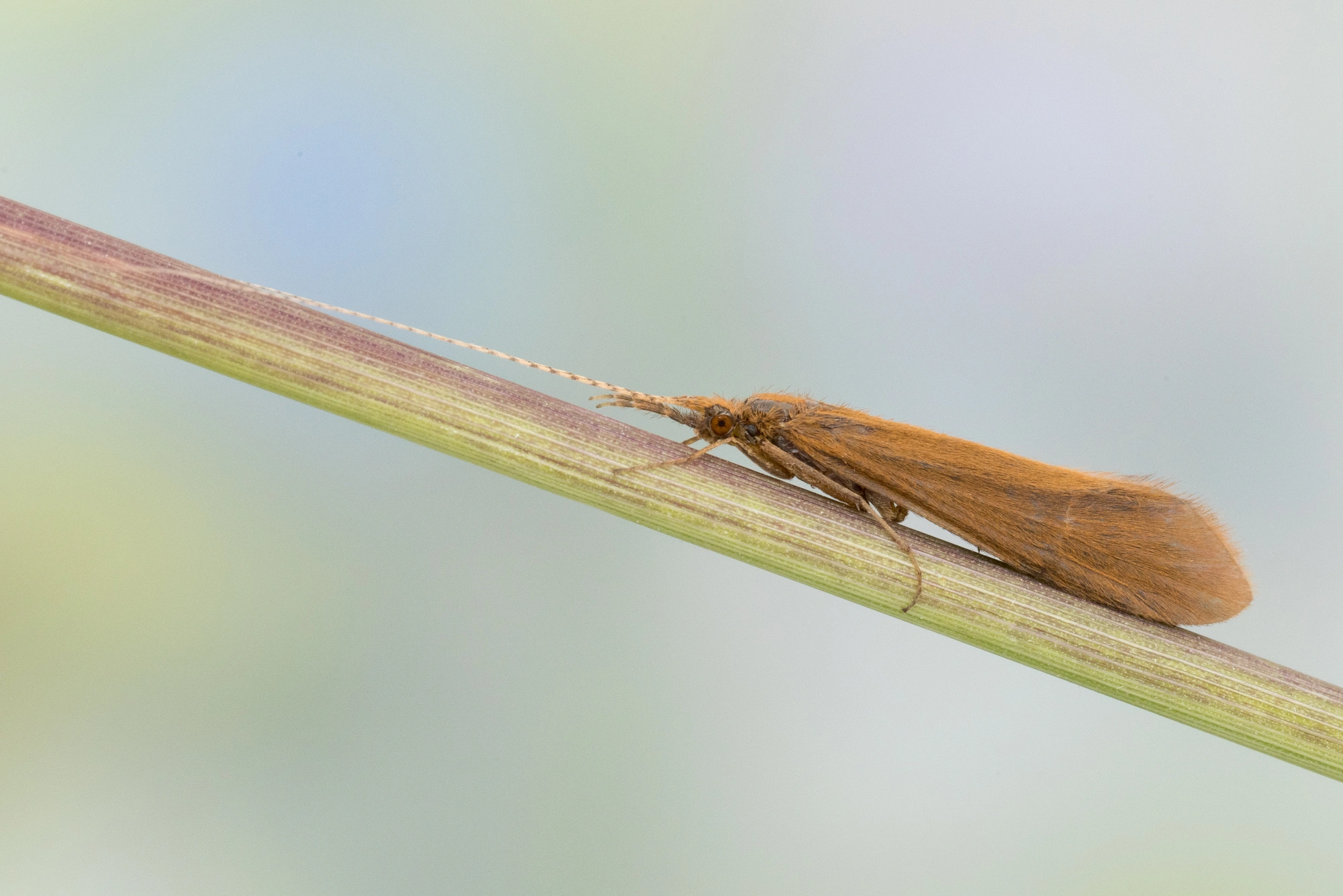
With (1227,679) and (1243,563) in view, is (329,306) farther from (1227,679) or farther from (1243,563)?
(1243,563)

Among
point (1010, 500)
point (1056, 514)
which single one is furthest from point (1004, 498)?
point (1056, 514)

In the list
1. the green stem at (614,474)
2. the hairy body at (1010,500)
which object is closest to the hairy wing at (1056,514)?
the hairy body at (1010,500)

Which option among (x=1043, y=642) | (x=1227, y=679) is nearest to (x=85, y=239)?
(x=1043, y=642)

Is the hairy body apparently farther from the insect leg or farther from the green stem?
the green stem

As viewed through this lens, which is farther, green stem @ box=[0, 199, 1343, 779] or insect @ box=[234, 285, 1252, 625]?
insect @ box=[234, 285, 1252, 625]

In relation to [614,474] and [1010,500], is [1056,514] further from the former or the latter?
[614,474]

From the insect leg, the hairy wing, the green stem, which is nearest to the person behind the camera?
the green stem

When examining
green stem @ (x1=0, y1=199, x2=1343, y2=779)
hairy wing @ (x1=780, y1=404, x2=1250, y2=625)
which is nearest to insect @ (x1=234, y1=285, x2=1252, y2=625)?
hairy wing @ (x1=780, y1=404, x2=1250, y2=625)
